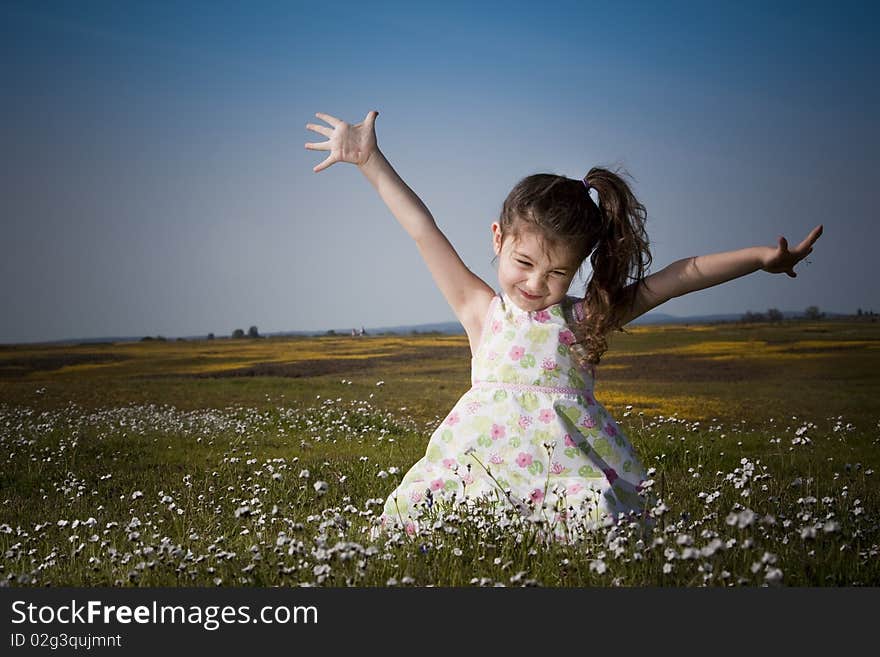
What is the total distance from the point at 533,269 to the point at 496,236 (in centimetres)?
34

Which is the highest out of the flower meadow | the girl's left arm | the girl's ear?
the girl's ear

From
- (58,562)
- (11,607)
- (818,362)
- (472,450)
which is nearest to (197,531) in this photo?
(58,562)

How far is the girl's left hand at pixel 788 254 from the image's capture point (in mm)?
4145

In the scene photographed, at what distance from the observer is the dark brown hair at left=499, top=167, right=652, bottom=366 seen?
4.27 meters

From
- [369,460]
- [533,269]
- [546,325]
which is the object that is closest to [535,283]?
[533,269]

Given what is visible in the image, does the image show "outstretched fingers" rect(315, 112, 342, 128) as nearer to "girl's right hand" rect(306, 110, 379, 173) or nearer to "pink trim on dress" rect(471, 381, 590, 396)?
"girl's right hand" rect(306, 110, 379, 173)

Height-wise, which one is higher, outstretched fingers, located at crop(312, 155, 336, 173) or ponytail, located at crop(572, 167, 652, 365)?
outstretched fingers, located at crop(312, 155, 336, 173)

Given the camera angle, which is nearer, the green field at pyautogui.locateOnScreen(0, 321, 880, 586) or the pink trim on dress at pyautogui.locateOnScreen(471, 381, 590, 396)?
the green field at pyautogui.locateOnScreen(0, 321, 880, 586)

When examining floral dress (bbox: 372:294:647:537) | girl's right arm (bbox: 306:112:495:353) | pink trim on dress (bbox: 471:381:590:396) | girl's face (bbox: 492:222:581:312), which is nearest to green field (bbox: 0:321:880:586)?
floral dress (bbox: 372:294:647:537)

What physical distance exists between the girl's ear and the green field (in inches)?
53.8

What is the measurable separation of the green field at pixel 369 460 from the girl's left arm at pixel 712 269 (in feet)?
3.01

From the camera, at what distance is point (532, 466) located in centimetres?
419

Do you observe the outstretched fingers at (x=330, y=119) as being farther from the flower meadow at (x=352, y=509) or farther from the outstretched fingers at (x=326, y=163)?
the flower meadow at (x=352, y=509)

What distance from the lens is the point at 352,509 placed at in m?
3.82
